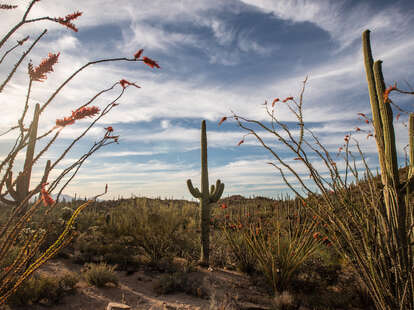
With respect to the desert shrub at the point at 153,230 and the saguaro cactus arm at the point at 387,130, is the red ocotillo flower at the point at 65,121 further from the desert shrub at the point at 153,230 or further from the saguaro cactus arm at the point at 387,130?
the desert shrub at the point at 153,230

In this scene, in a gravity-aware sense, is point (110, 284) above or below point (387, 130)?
below

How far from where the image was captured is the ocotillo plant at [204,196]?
7.46 m

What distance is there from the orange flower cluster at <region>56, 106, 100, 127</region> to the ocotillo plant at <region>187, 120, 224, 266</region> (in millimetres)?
6224

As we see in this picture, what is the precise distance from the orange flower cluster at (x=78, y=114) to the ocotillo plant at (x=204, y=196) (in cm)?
622

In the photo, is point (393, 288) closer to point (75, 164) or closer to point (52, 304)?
point (75, 164)

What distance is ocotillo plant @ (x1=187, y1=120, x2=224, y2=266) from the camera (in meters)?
7.46

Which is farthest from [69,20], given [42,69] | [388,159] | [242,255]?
[242,255]

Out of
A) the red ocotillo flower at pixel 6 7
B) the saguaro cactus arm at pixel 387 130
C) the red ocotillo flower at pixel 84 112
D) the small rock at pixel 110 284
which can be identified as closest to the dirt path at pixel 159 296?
the small rock at pixel 110 284

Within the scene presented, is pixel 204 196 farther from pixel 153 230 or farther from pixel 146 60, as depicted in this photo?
pixel 146 60

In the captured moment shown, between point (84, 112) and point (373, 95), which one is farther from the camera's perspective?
point (373, 95)

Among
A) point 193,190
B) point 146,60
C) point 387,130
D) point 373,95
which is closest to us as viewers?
point 146,60

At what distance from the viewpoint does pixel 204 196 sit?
7793 millimetres

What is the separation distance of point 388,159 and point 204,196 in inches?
205

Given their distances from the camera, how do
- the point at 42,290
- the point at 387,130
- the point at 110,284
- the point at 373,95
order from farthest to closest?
the point at 110,284 < the point at 42,290 < the point at 373,95 < the point at 387,130
